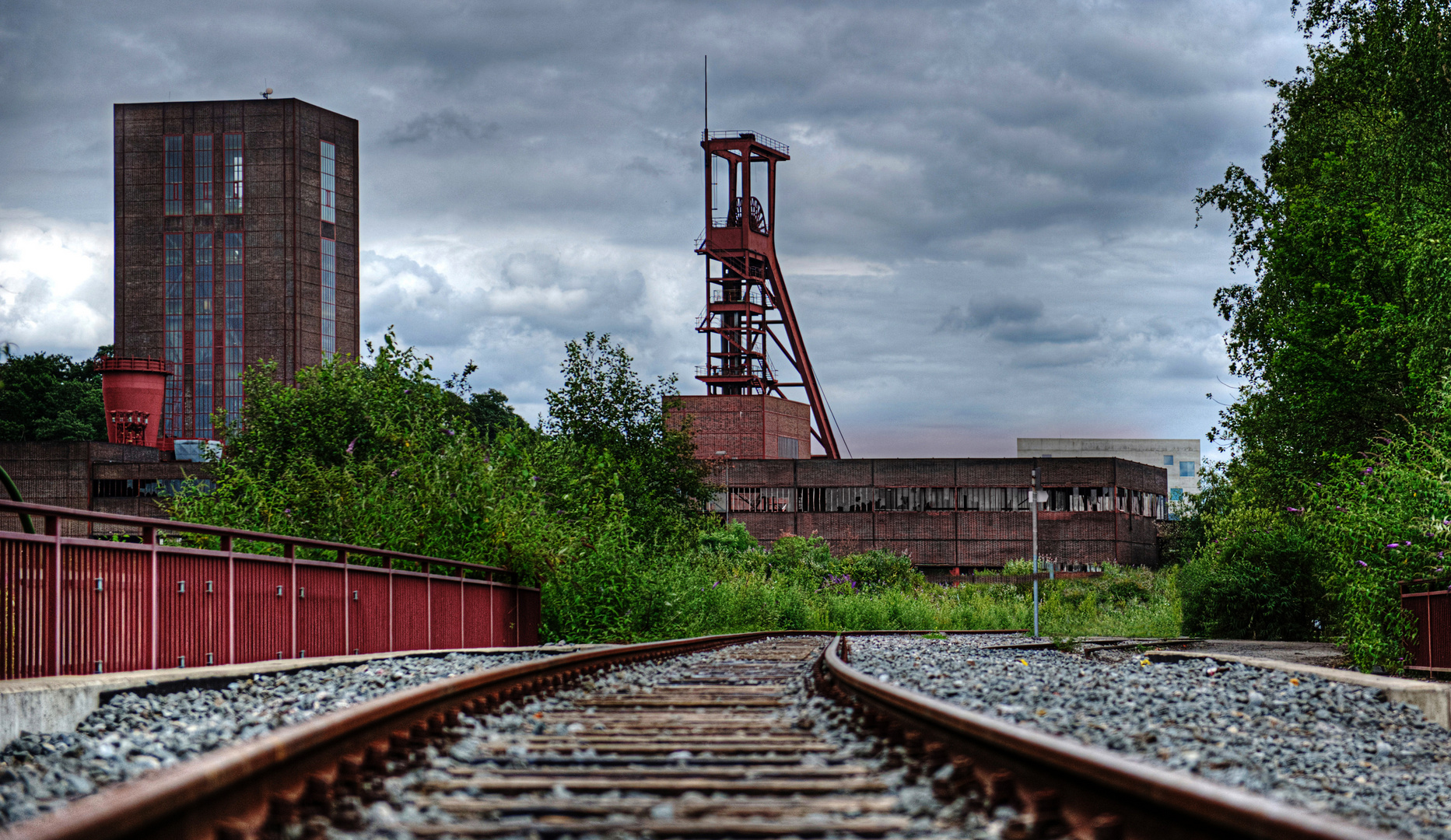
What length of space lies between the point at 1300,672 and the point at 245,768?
36.2 ft

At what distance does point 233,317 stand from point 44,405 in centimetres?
2928

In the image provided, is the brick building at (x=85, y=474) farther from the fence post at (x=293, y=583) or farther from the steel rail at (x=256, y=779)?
the steel rail at (x=256, y=779)

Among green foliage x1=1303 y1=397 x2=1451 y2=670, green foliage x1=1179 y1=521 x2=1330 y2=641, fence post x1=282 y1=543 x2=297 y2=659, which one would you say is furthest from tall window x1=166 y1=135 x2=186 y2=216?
green foliage x1=1303 y1=397 x2=1451 y2=670

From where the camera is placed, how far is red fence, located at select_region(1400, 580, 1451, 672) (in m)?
14.5

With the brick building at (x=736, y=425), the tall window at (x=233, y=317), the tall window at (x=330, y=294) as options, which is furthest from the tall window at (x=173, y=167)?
the brick building at (x=736, y=425)

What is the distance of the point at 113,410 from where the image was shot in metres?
87.9

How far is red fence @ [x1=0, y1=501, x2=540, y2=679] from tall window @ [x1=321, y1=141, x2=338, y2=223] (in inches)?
4820

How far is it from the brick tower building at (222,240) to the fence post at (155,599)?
12320 centimetres

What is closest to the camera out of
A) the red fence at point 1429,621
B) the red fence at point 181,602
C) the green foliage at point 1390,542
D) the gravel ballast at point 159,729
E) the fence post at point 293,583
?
the gravel ballast at point 159,729

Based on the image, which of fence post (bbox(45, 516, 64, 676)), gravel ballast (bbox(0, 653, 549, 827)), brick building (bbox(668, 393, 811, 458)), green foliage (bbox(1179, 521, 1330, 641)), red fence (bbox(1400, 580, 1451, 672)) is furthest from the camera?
brick building (bbox(668, 393, 811, 458))

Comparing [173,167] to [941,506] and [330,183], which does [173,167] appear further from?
[941,506]

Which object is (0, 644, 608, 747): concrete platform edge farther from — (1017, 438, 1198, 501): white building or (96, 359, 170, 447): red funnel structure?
(1017, 438, 1198, 501): white building

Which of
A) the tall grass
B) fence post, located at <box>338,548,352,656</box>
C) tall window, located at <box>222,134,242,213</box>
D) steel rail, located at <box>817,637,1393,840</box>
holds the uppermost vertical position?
tall window, located at <box>222,134,242,213</box>

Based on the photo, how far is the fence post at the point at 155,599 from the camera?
947 centimetres
